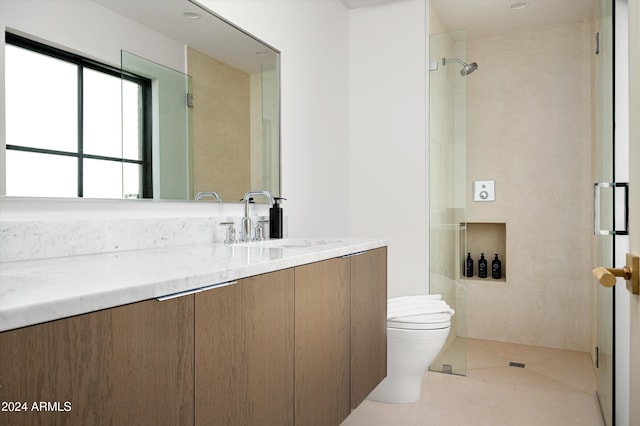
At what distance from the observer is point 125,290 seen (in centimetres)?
81

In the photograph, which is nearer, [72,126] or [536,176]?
[72,126]

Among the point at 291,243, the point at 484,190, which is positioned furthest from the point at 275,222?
the point at 484,190

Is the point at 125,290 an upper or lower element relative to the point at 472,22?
lower

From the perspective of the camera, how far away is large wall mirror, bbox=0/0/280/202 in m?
1.25

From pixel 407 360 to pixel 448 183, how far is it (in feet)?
3.88

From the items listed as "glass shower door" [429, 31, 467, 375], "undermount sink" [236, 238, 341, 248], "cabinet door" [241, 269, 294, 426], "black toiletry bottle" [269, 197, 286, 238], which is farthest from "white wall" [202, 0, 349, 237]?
"cabinet door" [241, 269, 294, 426]

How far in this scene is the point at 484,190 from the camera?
3.79 m

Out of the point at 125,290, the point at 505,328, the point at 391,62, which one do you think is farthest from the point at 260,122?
the point at 505,328

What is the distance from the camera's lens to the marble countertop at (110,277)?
69 cm

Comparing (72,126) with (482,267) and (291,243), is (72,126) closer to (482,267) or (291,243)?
(291,243)

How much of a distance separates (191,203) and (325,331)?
74 cm

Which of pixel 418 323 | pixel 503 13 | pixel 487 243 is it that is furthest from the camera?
pixel 487 243

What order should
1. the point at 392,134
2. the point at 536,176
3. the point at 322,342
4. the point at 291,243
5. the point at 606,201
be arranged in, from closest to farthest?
the point at 322,342
the point at 606,201
the point at 291,243
the point at 392,134
the point at 536,176

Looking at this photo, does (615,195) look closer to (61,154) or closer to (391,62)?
(391,62)
